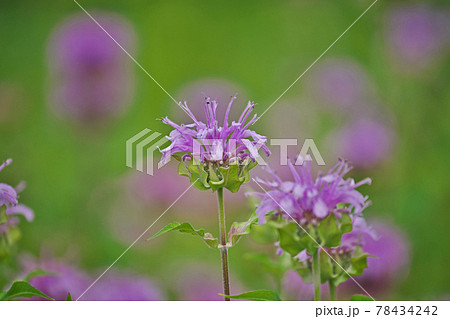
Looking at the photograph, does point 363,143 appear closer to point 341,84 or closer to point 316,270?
point 341,84

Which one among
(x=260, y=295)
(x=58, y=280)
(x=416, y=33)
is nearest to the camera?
(x=260, y=295)

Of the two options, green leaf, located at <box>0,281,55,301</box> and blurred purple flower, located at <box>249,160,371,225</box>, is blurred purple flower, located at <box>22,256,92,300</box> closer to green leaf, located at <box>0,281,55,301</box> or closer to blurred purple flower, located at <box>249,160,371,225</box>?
green leaf, located at <box>0,281,55,301</box>

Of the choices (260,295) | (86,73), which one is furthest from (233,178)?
(86,73)

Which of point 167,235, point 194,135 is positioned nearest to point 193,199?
point 167,235

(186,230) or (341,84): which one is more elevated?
(341,84)

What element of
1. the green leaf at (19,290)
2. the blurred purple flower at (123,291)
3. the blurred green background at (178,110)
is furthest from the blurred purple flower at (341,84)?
the green leaf at (19,290)

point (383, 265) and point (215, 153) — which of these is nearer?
point (215, 153)
